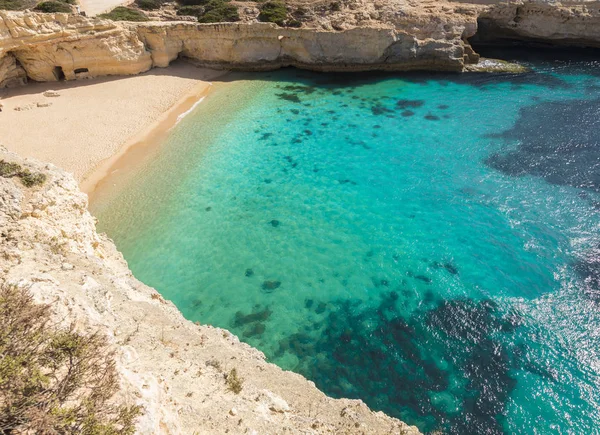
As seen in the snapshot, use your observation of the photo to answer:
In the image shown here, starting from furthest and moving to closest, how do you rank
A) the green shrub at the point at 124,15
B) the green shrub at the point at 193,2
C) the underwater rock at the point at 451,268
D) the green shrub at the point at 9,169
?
the green shrub at the point at 193,2
the green shrub at the point at 124,15
the underwater rock at the point at 451,268
the green shrub at the point at 9,169

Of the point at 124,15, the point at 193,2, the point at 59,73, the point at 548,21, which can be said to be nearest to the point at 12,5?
the point at 124,15

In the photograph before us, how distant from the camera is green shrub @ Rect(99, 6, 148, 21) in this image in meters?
33.6

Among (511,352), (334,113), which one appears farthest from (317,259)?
(334,113)

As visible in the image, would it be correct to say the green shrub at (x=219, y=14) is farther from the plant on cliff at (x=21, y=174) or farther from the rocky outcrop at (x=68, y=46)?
the plant on cliff at (x=21, y=174)

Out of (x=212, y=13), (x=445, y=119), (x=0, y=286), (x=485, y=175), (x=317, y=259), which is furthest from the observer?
(x=212, y=13)

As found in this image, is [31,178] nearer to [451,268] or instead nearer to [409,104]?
[451,268]

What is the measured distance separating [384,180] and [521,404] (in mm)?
12961

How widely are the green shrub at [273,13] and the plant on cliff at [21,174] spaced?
2899 cm

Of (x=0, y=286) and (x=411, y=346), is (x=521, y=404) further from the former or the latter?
(x=0, y=286)

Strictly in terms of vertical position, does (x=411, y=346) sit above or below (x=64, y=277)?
below

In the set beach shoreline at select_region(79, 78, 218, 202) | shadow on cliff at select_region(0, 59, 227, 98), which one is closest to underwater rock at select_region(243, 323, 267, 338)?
beach shoreline at select_region(79, 78, 218, 202)

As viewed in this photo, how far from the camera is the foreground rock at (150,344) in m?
6.48

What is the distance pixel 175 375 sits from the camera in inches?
299

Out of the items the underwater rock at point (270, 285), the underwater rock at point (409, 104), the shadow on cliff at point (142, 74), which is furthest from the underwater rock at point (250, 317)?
the shadow on cliff at point (142, 74)
